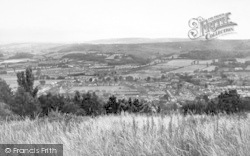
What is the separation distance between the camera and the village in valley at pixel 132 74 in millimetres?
38188

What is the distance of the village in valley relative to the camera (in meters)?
38.2

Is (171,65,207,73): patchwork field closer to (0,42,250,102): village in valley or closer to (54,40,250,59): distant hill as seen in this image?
(0,42,250,102): village in valley

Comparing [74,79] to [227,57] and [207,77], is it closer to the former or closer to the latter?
[207,77]

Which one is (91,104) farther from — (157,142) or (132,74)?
(157,142)

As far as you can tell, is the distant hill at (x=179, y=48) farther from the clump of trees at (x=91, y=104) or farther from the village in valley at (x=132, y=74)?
the clump of trees at (x=91, y=104)

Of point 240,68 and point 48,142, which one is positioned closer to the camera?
point 48,142

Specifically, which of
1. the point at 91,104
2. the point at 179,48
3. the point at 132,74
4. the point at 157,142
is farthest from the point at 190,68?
the point at 157,142

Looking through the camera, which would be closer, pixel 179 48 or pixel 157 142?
pixel 157 142

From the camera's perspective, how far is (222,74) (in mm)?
45188

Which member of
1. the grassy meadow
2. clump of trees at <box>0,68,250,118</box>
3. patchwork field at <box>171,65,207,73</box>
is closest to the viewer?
the grassy meadow

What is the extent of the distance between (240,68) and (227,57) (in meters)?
8.83

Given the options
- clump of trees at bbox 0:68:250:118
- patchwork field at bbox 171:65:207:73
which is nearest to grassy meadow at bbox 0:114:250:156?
clump of trees at bbox 0:68:250:118

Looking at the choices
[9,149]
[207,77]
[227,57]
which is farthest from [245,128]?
[227,57]

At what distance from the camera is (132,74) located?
55.7 m
